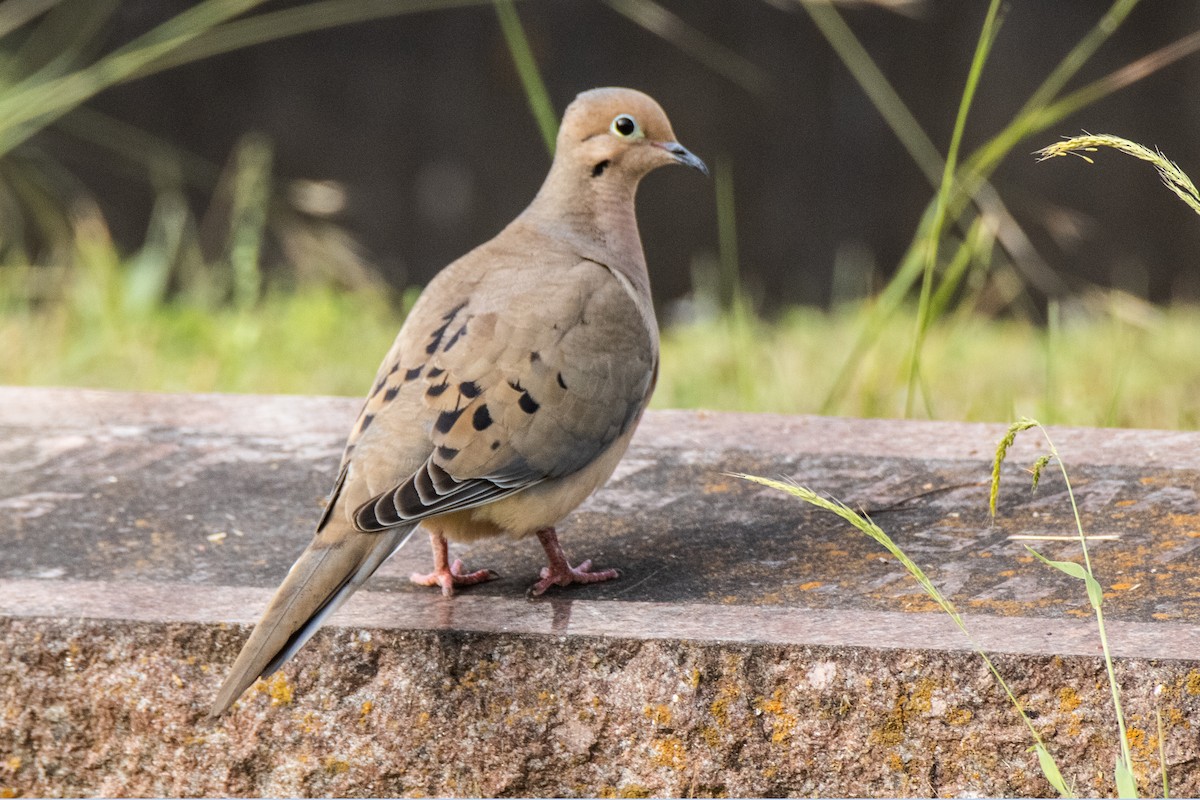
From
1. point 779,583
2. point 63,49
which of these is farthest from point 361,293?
point 779,583

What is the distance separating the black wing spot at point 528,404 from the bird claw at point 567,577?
0.27 m

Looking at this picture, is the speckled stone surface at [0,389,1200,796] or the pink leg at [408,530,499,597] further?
the pink leg at [408,530,499,597]

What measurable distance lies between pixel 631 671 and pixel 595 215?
1121mm

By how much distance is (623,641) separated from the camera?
2252 millimetres

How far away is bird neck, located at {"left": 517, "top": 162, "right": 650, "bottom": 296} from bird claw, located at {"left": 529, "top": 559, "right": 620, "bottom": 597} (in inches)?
25.4

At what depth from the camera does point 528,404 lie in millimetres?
2490

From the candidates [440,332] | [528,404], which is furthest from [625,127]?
[528,404]

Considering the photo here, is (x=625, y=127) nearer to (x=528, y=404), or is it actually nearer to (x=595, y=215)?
(x=595, y=215)

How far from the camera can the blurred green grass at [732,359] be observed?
4.64 meters

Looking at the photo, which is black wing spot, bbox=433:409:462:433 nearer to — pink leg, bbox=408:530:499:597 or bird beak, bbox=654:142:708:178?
pink leg, bbox=408:530:499:597

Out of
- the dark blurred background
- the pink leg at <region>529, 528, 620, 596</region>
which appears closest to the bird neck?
the pink leg at <region>529, 528, 620, 596</region>

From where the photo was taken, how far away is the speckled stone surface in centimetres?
218

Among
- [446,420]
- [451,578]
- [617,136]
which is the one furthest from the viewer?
[617,136]

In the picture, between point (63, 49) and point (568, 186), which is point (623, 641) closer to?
point (568, 186)
